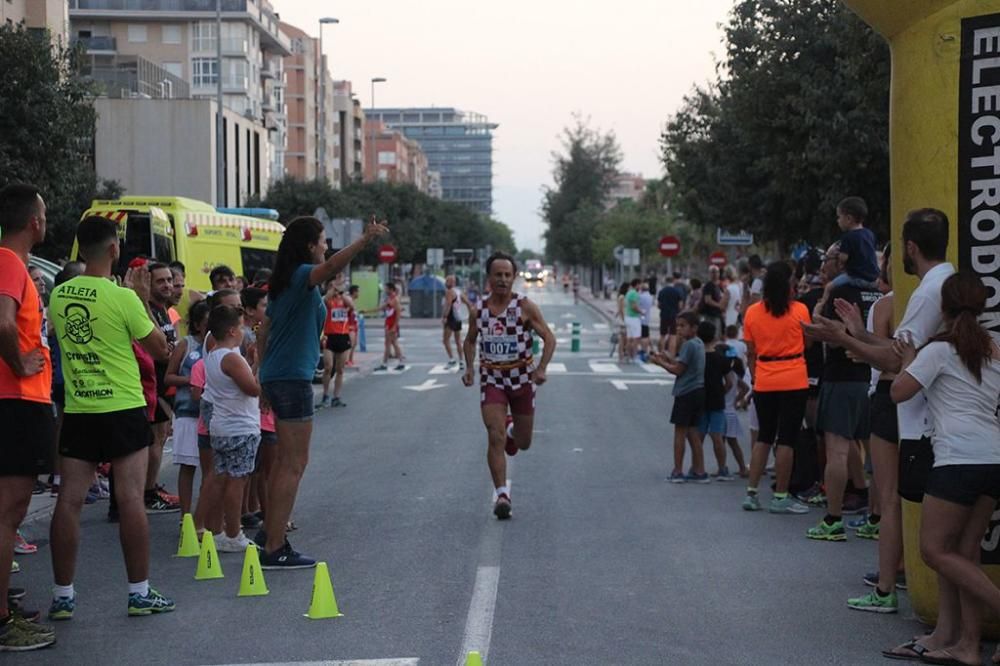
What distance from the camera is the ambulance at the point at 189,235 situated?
21.9 m

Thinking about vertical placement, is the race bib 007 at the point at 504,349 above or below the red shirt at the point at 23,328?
below

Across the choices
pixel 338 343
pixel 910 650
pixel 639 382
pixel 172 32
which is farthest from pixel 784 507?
pixel 172 32

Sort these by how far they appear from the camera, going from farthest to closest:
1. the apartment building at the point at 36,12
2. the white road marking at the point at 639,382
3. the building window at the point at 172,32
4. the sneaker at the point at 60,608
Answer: the building window at the point at 172,32
the apartment building at the point at 36,12
the white road marking at the point at 639,382
the sneaker at the point at 60,608

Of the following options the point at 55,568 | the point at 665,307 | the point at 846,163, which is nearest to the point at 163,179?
the point at 665,307

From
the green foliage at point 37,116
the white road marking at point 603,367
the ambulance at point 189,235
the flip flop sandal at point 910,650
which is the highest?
the green foliage at point 37,116

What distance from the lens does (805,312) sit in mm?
11133

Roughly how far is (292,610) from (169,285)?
4124 millimetres

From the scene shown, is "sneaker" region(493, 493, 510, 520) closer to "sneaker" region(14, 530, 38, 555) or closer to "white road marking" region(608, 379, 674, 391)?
"sneaker" region(14, 530, 38, 555)

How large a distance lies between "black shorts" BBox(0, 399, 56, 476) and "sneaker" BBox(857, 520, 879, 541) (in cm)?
546

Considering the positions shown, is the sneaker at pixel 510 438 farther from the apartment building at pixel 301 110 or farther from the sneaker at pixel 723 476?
the apartment building at pixel 301 110

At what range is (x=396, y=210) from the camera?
9231cm

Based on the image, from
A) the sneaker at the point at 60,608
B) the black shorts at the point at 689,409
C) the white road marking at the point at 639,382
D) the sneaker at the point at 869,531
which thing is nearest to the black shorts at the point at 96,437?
the sneaker at the point at 60,608

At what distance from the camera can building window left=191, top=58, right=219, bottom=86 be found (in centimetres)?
9338

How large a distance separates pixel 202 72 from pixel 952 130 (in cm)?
9085
